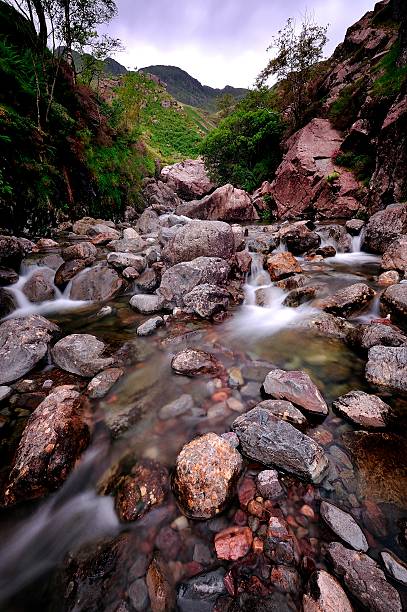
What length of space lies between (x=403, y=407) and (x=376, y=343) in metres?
0.99

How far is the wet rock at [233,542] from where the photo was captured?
1670 millimetres

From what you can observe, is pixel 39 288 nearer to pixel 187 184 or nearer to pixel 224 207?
pixel 224 207

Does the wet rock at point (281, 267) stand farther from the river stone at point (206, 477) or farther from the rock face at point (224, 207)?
the rock face at point (224, 207)

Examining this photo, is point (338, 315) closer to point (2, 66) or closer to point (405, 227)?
point (405, 227)

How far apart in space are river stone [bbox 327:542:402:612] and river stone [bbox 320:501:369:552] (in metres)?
0.06

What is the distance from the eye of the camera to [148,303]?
5094 mm

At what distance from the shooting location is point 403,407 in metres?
2.68

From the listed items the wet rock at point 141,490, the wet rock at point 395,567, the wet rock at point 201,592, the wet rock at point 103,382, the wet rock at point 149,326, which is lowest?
the wet rock at point 201,592

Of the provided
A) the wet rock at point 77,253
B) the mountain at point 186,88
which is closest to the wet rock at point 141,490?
the wet rock at point 77,253

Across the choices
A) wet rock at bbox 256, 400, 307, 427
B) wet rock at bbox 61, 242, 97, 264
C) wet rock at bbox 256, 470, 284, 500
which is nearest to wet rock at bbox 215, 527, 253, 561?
wet rock at bbox 256, 470, 284, 500

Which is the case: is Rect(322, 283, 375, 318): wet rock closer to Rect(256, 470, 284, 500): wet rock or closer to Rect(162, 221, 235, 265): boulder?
Rect(162, 221, 235, 265): boulder

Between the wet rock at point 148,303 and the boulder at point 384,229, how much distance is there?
631 cm

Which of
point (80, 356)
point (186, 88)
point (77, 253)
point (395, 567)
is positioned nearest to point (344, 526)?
point (395, 567)

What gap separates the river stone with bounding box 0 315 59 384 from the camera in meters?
3.24
